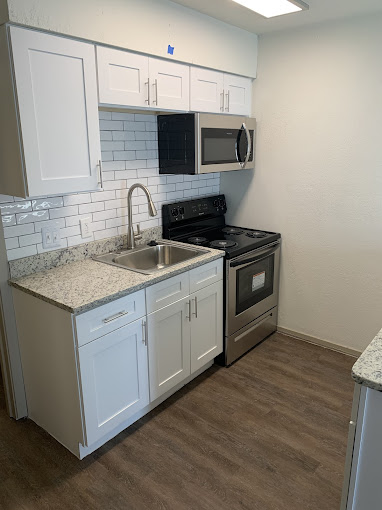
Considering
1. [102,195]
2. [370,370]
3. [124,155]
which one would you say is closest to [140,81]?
[124,155]

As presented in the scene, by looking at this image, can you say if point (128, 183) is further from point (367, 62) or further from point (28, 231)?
point (367, 62)

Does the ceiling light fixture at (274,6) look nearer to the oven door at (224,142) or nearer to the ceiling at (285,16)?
the ceiling at (285,16)

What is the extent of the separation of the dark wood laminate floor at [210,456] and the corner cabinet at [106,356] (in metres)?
0.12

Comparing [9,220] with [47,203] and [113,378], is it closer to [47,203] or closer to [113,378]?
[47,203]

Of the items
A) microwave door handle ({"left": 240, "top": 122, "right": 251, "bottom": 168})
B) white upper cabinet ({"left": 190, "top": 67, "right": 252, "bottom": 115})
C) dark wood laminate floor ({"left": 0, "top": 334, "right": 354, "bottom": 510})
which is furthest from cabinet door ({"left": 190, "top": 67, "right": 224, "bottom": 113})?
dark wood laminate floor ({"left": 0, "top": 334, "right": 354, "bottom": 510})

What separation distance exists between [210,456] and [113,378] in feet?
2.16

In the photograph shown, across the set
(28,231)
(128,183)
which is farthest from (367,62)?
(28,231)

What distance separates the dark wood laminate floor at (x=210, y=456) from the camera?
1.83m

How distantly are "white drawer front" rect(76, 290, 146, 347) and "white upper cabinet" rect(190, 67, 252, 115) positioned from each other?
4.39ft

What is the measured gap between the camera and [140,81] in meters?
2.21

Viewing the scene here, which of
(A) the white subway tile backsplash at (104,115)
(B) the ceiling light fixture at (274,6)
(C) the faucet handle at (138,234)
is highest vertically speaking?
(B) the ceiling light fixture at (274,6)

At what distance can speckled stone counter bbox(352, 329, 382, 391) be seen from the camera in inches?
45.0

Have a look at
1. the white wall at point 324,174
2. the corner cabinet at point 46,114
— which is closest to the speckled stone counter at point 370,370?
the corner cabinet at point 46,114

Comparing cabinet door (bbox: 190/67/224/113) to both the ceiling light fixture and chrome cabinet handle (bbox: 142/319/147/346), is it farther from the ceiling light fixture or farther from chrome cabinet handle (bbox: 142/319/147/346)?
chrome cabinet handle (bbox: 142/319/147/346)
